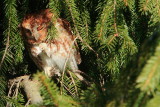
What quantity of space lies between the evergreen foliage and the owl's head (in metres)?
0.06

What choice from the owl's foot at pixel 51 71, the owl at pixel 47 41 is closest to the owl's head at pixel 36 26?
the owl at pixel 47 41

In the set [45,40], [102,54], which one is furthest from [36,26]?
[102,54]

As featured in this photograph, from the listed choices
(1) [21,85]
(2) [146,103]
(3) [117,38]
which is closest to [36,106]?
(2) [146,103]

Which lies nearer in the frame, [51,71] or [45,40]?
[45,40]

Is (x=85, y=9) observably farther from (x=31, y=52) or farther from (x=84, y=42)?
(x=31, y=52)

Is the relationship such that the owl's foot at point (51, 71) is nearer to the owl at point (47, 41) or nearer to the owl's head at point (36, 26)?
the owl at point (47, 41)

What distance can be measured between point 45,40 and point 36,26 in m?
0.10

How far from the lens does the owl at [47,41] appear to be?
5.10ft

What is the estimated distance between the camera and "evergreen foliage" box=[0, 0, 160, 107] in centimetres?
81

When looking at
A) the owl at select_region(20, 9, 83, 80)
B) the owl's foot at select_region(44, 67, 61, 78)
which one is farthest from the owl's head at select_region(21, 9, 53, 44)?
the owl's foot at select_region(44, 67, 61, 78)

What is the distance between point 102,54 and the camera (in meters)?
1.59

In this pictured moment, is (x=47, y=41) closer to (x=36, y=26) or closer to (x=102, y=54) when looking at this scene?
(x=36, y=26)

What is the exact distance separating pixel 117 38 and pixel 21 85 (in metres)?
0.68

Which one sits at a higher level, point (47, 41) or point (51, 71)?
point (47, 41)
